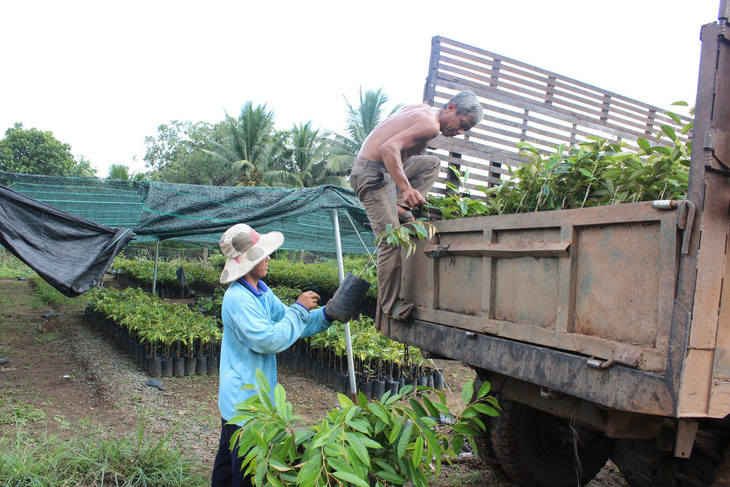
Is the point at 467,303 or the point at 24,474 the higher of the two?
the point at 467,303

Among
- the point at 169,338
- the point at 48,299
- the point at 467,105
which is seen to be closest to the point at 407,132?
the point at 467,105

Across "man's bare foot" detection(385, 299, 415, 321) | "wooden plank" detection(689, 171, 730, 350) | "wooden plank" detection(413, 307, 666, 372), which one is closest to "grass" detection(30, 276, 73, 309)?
"man's bare foot" detection(385, 299, 415, 321)

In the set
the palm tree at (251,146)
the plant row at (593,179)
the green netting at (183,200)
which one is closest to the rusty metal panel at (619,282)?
the plant row at (593,179)

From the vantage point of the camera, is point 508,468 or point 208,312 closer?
point 508,468

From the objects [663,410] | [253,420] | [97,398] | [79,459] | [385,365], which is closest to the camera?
[663,410]

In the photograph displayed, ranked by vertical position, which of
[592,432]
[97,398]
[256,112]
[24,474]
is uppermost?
[256,112]

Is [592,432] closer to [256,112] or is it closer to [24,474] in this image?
[24,474]

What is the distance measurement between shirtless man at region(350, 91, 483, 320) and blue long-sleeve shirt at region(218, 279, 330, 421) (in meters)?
0.63

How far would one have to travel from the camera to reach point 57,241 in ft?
19.1

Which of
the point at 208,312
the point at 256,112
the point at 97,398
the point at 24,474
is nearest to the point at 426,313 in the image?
the point at 24,474

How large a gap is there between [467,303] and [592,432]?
105 centimetres

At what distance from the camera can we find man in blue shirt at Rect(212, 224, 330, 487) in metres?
2.46

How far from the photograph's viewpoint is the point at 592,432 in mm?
2795

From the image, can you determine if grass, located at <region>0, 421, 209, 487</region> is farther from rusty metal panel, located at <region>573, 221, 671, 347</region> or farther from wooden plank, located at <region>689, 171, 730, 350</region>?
wooden plank, located at <region>689, 171, 730, 350</region>
